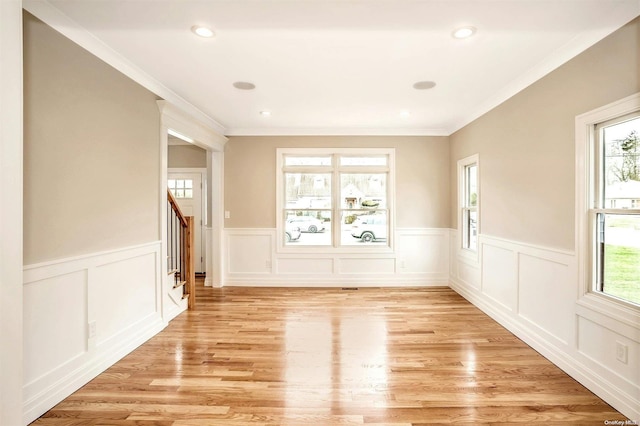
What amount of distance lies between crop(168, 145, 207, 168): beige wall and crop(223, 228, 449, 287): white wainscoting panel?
1.64 m

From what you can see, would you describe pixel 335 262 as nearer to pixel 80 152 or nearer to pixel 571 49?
pixel 80 152

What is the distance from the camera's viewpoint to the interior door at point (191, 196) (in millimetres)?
6141

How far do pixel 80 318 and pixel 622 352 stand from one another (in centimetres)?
382

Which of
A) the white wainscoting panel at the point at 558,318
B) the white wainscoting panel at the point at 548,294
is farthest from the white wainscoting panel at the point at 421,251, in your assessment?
the white wainscoting panel at the point at 548,294

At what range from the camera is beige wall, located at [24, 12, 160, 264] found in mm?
2025

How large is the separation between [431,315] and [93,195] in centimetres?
373

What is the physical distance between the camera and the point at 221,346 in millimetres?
3062

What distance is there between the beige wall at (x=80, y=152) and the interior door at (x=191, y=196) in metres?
2.89

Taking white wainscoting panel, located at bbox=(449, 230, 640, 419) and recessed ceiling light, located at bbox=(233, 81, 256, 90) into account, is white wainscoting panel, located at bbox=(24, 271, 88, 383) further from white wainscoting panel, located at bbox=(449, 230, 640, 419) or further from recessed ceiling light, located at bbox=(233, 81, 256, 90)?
white wainscoting panel, located at bbox=(449, 230, 640, 419)

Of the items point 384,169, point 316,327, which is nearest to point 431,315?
point 316,327

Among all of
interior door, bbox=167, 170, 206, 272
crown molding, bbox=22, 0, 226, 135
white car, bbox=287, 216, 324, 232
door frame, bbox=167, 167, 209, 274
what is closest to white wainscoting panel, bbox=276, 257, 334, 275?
white car, bbox=287, 216, 324, 232

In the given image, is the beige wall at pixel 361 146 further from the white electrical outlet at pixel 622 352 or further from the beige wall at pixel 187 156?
the white electrical outlet at pixel 622 352

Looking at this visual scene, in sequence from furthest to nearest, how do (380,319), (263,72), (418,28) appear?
(380,319) < (263,72) < (418,28)

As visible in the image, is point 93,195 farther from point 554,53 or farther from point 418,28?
point 554,53
